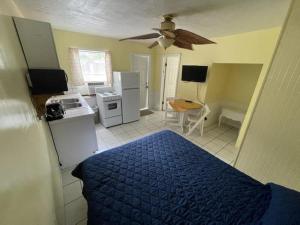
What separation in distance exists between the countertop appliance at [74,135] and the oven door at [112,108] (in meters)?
1.04

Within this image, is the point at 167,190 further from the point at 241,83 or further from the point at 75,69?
the point at 241,83

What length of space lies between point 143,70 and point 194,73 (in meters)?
1.99

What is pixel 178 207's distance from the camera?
102 cm

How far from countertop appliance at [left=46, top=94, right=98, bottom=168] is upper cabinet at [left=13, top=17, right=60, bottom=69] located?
885 mm

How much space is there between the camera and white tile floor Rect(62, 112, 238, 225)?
5.30 feet

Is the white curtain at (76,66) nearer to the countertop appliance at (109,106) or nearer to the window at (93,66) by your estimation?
the window at (93,66)

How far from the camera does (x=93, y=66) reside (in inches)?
142

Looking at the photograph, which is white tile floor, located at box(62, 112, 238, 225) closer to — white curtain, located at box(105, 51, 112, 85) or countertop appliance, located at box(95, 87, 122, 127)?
countertop appliance, located at box(95, 87, 122, 127)

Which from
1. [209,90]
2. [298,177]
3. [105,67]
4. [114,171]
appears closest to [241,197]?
[298,177]

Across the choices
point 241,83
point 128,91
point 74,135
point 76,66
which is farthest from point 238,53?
point 76,66

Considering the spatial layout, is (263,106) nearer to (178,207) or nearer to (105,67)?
(178,207)

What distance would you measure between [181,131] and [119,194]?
270 centimetres

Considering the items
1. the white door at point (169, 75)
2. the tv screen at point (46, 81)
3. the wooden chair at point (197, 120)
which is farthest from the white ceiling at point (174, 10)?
the white door at point (169, 75)

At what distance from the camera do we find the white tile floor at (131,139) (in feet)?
5.30
